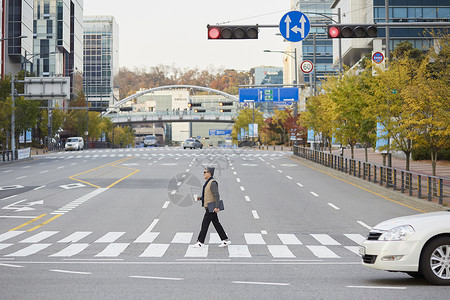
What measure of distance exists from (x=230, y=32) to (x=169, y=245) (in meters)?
7.08

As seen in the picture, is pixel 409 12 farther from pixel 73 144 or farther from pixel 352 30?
pixel 352 30

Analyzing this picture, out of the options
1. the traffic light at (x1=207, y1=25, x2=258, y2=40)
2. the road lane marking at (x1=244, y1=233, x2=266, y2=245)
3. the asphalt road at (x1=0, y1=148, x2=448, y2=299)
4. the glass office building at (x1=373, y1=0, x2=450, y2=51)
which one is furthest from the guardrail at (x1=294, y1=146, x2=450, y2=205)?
the glass office building at (x1=373, y1=0, x2=450, y2=51)

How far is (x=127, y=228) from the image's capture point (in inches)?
742

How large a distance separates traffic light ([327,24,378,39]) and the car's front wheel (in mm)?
11136

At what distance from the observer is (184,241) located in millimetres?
16188

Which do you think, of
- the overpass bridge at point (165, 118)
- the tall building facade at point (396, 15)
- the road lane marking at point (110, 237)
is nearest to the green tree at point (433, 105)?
the road lane marking at point (110, 237)

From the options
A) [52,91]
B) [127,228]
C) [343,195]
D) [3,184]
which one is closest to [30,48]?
[52,91]

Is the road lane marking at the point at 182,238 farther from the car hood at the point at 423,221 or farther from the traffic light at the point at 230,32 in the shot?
the car hood at the point at 423,221

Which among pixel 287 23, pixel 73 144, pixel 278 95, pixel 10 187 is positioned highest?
pixel 278 95

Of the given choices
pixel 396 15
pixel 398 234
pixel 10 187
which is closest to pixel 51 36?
pixel 396 15

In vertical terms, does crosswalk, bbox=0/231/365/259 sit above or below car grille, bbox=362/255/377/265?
below

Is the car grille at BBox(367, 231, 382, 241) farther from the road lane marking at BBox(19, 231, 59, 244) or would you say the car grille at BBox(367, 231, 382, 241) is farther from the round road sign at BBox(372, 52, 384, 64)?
the round road sign at BBox(372, 52, 384, 64)

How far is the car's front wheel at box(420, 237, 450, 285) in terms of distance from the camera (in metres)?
9.31

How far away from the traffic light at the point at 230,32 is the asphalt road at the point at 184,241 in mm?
5742
